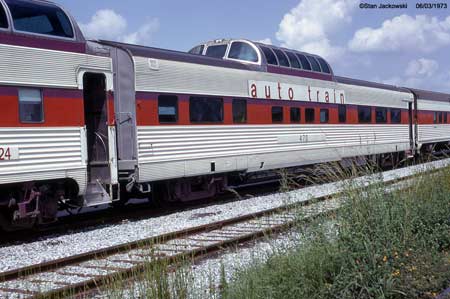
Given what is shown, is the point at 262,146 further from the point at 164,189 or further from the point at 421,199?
the point at 421,199

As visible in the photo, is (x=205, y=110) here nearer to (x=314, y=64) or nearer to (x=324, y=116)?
(x=324, y=116)

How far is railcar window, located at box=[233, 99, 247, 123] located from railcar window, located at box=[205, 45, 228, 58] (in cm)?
249

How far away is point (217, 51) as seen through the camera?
16.5m

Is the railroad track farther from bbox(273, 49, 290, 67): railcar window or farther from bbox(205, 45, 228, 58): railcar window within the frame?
bbox(205, 45, 228, 58): railcar window

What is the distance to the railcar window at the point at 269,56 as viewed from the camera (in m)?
15.8

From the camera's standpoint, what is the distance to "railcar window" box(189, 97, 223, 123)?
12703 millimetres

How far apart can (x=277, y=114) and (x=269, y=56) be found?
1.68m

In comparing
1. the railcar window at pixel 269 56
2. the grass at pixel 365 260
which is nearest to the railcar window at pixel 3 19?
the grass at pixel 365 260

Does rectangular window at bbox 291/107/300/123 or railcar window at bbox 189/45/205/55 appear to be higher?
railcar window at bbox 189/45/205/55

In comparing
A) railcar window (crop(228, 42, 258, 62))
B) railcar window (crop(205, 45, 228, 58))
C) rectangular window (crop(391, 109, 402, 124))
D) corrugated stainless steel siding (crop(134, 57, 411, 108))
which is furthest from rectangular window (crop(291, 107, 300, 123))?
rectangular window (crop(391, 109, 402, 124))

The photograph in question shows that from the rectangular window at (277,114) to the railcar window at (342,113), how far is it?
4032 millimetres

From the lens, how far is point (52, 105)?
9508 millimetres

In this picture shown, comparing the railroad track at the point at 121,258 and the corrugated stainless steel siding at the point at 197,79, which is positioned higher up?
the corrugated stainless steel siding at the point at 197,79

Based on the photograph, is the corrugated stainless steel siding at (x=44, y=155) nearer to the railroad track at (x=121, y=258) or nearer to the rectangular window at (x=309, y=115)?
the railroad track at (x=121, y=258)
